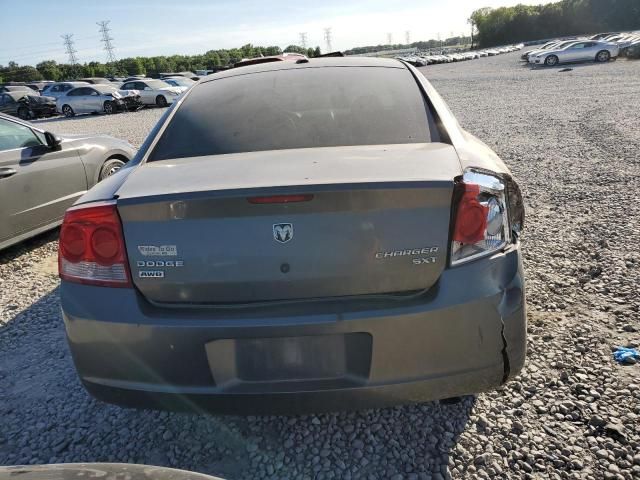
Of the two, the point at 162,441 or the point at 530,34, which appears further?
the point at 530,34

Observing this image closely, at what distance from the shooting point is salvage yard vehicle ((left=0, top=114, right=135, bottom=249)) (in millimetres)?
4703

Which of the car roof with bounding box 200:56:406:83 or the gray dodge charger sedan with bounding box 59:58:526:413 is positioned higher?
the car roof with bounding box 200:56:406:83

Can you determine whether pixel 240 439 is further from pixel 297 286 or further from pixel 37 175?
pixel 37 175

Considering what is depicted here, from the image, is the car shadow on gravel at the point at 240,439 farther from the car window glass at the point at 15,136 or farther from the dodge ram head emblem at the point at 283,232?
the car window glass at the point at 15,136

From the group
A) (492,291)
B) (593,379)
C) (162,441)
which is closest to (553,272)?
(593,379)

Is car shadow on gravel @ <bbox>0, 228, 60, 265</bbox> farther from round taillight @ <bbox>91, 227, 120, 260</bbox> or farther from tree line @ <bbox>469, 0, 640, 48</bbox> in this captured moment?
tree line @ <bbox>469, 0, 640, 48</bbox>

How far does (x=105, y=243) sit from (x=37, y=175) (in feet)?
12.2

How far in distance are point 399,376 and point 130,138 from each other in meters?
14.1

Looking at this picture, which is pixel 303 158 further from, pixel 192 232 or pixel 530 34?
pixel 530 34

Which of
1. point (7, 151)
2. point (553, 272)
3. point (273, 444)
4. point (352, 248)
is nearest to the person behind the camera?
point (352, 248)

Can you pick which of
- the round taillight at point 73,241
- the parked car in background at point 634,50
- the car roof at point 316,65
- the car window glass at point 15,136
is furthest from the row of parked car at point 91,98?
the parked car in background at point 634,50

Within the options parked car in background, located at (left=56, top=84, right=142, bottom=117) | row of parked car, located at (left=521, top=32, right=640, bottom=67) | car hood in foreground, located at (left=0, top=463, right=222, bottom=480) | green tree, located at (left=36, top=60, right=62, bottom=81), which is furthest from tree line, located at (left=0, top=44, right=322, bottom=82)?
car hood in foreground, located at (left=0, top=463, right=222, bottom=480)

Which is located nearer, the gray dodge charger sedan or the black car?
the gray dodge charger sedan

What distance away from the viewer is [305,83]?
9.40ft
